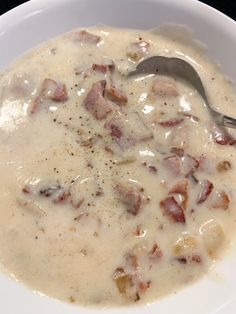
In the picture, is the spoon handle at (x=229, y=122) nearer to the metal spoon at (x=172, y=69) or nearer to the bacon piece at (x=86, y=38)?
the metal spoon at (x=172, y=69)

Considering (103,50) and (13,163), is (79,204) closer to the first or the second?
(13,163)

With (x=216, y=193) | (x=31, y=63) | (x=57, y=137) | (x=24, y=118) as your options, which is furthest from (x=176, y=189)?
(x=31, y=63)

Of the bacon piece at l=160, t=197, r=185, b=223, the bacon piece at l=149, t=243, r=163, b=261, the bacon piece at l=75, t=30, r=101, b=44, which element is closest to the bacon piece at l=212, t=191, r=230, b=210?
the bacon piece at l=160, t=197, r=185, b=223

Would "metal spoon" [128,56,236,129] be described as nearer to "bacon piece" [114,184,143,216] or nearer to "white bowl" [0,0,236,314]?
"white bowl" [0,0,236,314]

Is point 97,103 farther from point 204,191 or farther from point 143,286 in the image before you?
point 143,286

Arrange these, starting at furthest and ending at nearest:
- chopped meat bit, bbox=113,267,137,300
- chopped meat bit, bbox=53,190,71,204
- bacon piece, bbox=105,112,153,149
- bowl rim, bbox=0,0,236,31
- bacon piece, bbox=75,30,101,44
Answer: bacon piece, bbox=75,30,101,44 → bowl rim, bbox=0,0,236,31 → bacon piece, bbox=105,112,153,149 → chopped meat bit, bbox=53,190,71,204 → chopped meat bit, bbox=113,267,137,300

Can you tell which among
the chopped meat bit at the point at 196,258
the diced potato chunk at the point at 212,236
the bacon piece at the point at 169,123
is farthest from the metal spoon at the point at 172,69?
the chopped meat bit at the point at 196,258
